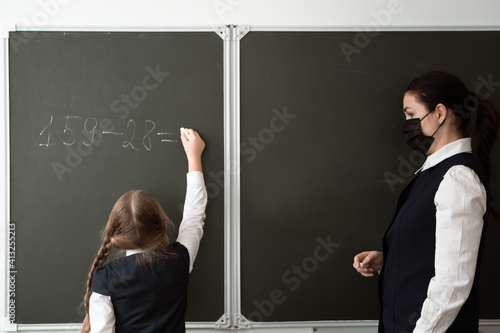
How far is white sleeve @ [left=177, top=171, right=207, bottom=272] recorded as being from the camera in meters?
1.63

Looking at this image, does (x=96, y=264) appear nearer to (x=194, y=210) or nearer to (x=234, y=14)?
(x=194, y=210)

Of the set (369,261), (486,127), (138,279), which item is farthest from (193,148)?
(486,127)

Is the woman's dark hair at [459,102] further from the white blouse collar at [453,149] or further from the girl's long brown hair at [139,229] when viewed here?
the girl's long brown hair at [139,229]

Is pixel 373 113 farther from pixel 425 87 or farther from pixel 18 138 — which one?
pixel 18 138

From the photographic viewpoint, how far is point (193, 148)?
172 cm

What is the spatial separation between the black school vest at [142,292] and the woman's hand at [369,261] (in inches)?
29.7

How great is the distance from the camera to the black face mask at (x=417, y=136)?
1.43 metres

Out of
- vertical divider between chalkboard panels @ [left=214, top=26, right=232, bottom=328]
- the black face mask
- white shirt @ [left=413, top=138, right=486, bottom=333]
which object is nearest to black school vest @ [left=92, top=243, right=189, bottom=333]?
vertical divider between chalkboard panels @ [left=214, top=26, right=232, bottom=328]

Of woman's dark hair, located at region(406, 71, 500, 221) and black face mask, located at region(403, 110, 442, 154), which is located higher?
woman's dark hair, located at region(406, 71, 500, 221)

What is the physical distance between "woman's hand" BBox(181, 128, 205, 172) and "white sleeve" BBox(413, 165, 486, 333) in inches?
40.9

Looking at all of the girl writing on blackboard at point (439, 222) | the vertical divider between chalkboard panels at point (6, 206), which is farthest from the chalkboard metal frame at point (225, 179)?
the girl writing on blackboard at point (439, 222)

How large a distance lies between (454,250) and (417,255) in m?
0.17

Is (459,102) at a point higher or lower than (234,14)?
lower

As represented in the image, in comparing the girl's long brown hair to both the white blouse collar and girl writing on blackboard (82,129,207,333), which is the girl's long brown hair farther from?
the white blouse collar
